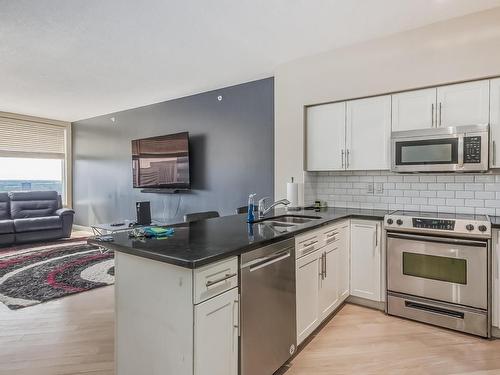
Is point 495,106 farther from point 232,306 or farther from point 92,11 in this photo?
point 92,11

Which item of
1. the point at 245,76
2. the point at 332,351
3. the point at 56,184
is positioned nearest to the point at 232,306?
the point at 332,351

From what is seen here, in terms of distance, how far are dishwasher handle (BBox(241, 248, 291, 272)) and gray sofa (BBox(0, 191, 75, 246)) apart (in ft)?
19.3

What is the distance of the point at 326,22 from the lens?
2.90 metres

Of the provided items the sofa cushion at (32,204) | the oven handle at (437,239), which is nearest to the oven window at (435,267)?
the oven handle at (437,239)

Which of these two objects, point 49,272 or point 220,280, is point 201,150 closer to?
point 49,272

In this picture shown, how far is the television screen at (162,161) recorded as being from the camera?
17.2ft

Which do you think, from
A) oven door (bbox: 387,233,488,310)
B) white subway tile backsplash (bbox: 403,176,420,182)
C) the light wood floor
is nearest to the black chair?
the light wood floor

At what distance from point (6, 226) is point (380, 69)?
6677mm

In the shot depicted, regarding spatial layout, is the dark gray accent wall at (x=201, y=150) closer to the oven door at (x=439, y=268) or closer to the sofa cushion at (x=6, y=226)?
the sofa cushion at (x=6, y=226)

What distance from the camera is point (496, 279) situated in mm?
2527

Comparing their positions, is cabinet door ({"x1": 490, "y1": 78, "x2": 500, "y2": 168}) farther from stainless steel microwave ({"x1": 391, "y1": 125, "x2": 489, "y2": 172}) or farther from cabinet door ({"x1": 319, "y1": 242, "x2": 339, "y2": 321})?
cabinet door ({"x1": 319, "y1": 242, "x2": 339, "y2": 321})

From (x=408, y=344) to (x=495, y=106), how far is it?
2.18 m

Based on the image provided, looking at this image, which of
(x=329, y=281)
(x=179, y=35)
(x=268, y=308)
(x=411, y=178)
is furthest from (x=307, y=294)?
(x=179, y=35)

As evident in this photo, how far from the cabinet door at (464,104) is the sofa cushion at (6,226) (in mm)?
7010
